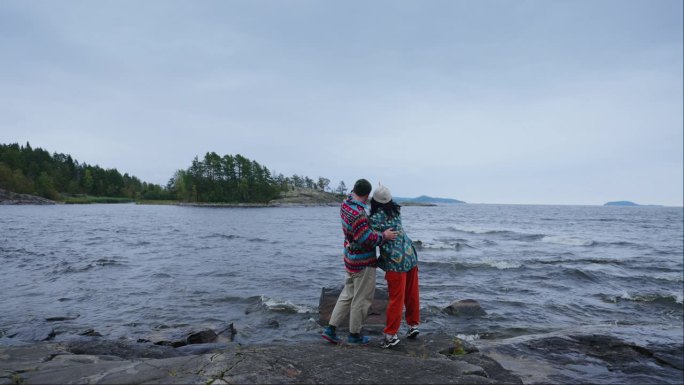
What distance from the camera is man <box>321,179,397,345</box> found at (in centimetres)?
600

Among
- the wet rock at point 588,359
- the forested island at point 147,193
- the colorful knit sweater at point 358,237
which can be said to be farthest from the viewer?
the forested island at point 147,193

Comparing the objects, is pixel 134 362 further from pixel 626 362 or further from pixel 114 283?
pixel 114 283

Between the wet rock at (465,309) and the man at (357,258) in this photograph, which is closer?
the man at (357,258)

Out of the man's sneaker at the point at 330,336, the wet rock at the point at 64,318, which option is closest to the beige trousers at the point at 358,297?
the man's sneaker at the point at 330,336

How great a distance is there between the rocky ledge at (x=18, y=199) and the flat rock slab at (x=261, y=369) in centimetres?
10837

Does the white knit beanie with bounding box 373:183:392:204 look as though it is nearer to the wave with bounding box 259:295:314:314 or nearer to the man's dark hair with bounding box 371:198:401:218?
the man's dark hair with bounding box 371:198:401:218

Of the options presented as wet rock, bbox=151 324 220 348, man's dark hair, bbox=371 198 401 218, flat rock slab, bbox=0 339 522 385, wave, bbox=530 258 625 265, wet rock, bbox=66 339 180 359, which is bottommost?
wave, bbox=530 258 625 265

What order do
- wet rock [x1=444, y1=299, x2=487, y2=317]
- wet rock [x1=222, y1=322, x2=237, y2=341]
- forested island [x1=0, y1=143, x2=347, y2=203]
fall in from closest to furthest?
1. wet rock [x1=222, y1=322, x2=237, y2=341]
2. wet rock [x1=444, y1=299, x2=487, y2=317]
3. forested island [x1=0, y1=143, x2=347, y2=203]

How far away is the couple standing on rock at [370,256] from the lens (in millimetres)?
6051

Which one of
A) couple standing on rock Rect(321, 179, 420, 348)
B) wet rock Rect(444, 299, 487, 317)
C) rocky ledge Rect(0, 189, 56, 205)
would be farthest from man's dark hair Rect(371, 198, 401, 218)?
rocky ledge Rect(0, 189, 56, 205)

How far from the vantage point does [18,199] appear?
3531 inches

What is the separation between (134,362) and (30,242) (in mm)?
27165

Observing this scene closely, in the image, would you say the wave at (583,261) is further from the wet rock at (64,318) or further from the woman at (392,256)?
the wet rock at (64,318)

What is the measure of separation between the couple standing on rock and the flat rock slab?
708 millimetres
